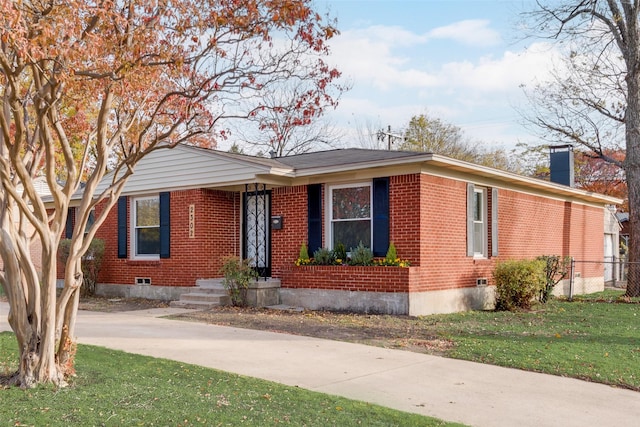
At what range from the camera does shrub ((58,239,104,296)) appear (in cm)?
1681

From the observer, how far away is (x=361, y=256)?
1280 centimetres

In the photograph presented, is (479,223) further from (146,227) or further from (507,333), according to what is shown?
(146,227)

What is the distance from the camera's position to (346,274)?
42.3 feet

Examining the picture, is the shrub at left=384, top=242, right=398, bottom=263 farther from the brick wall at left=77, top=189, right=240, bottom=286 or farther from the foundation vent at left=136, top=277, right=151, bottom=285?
the foundation vent at left=136, top=277, right=151, bottom=285

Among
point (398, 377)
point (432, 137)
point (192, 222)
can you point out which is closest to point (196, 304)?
point (192, 222)

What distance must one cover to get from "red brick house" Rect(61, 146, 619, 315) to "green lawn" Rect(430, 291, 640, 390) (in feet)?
4.49

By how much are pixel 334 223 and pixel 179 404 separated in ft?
27.9

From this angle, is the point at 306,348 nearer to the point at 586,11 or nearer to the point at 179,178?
the point at 179,178

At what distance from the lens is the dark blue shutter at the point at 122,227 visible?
16.9m

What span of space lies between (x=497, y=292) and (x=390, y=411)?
29.0ft

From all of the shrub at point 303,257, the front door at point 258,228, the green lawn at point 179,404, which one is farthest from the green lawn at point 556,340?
the front door at point 258,228

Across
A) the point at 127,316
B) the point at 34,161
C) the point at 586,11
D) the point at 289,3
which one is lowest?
the point at 127,316

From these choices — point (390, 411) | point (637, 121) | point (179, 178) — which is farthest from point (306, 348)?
point (637, 121)

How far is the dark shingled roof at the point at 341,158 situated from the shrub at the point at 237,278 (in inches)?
98.7
